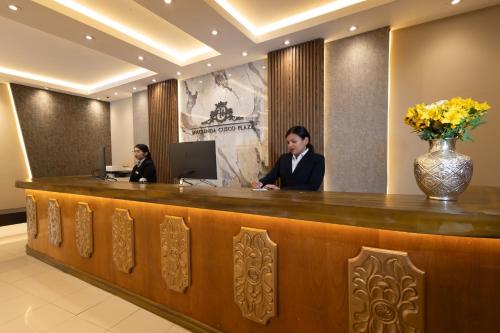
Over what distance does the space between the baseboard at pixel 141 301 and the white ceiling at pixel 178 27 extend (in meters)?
3.29

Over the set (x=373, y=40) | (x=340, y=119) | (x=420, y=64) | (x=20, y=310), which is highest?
(x=373, y=40)

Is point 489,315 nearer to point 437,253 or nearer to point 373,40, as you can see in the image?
point 437,253

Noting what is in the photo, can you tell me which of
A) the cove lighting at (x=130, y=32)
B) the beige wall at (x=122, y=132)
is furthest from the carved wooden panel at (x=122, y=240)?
the beige wall at (x=122, y=132)

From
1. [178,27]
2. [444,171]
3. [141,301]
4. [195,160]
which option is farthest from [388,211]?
[178,27]

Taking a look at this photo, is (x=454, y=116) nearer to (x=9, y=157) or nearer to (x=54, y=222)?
(x=54, y=222)

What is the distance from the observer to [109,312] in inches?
91.9

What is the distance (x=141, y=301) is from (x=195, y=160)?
1.45 m

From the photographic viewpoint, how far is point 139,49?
4355 mm

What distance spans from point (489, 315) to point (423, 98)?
3.40 meters

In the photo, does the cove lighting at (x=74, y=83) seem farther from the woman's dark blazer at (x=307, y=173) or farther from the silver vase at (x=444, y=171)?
the silver vase at (x=444, y=171)

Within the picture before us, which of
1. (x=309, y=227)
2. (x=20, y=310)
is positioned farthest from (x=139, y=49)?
(x=309, y=227)

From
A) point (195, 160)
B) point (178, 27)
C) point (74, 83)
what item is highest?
point (74, 83)

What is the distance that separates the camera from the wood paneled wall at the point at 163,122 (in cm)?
601

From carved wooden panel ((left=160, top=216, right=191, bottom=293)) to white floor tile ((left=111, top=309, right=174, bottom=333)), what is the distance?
1.05 ft
